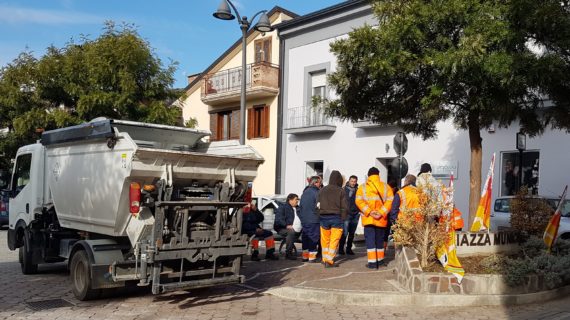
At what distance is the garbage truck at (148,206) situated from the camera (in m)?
7.41

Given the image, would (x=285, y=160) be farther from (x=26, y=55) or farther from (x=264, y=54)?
(x=26, y=55)

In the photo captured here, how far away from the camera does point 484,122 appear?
426 inches

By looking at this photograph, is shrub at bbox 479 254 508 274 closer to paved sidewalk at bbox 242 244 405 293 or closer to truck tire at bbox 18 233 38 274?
paved sidewalk at bbox 242 244 405 293

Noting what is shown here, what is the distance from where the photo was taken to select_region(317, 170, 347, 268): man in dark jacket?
1024 cm

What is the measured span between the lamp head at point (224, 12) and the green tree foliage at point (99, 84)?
2915 millimetres

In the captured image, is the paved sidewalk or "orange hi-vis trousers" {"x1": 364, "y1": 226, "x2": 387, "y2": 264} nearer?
the paved sidewalk

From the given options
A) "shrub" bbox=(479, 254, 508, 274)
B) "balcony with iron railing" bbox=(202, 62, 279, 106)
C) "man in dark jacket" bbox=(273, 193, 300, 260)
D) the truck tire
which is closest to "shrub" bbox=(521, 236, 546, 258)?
"shrub" bbox=(479, 254, 508, 274)

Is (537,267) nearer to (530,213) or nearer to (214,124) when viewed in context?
(530,213)

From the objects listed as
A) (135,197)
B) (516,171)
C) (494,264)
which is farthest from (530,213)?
(516,171)

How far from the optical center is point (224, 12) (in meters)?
15.3

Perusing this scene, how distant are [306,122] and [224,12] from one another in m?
8.58

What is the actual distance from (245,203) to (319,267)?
9.60 feet

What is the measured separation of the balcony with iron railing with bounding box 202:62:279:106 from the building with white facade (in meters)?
0.56

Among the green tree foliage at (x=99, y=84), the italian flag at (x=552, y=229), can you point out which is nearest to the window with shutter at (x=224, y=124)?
the green tree foliage at (x=99, y=84)
